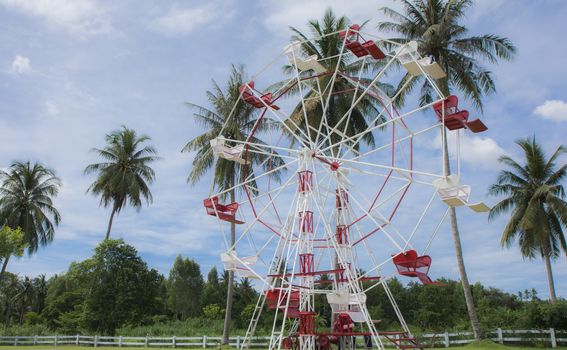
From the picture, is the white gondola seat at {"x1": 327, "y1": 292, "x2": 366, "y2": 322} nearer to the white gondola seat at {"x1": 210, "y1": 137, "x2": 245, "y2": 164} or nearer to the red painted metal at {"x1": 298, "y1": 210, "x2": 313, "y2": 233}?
the red painted metal at {"x1": 298, "y1": 210, "x2": 313, "y2": 233}

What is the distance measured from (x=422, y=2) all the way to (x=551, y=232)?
15.9m

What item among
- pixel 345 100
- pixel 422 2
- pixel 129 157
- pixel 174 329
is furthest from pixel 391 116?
pixel 129 157

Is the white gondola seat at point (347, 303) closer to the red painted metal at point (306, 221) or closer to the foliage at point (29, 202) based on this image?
the red painted metal at point (306, 221)

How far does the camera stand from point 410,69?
50.4 feet

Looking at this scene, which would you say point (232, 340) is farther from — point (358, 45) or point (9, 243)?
point (358, 45)

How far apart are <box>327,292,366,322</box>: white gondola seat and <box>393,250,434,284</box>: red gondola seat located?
131 centimetres

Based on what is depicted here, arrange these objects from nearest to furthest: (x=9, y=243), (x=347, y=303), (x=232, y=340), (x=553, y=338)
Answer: (x=347, y=303) < (x=553, y=338) < (x=232, y=340) < (x=9, y=243)

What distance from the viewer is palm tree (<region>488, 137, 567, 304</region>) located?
28.3 metres

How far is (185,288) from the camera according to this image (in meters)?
55.9

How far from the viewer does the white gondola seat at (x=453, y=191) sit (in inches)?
510

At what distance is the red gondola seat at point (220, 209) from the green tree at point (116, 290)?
17680 mm

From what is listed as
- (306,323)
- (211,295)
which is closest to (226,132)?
(306,323)

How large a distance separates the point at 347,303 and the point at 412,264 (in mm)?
2131

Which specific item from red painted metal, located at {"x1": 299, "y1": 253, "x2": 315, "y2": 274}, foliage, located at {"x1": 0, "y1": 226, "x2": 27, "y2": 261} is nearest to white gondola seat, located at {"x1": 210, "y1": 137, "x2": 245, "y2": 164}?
red painted metal, located at {"x1": 299, "y1": 253, "x2": 315, "y2": 274}
